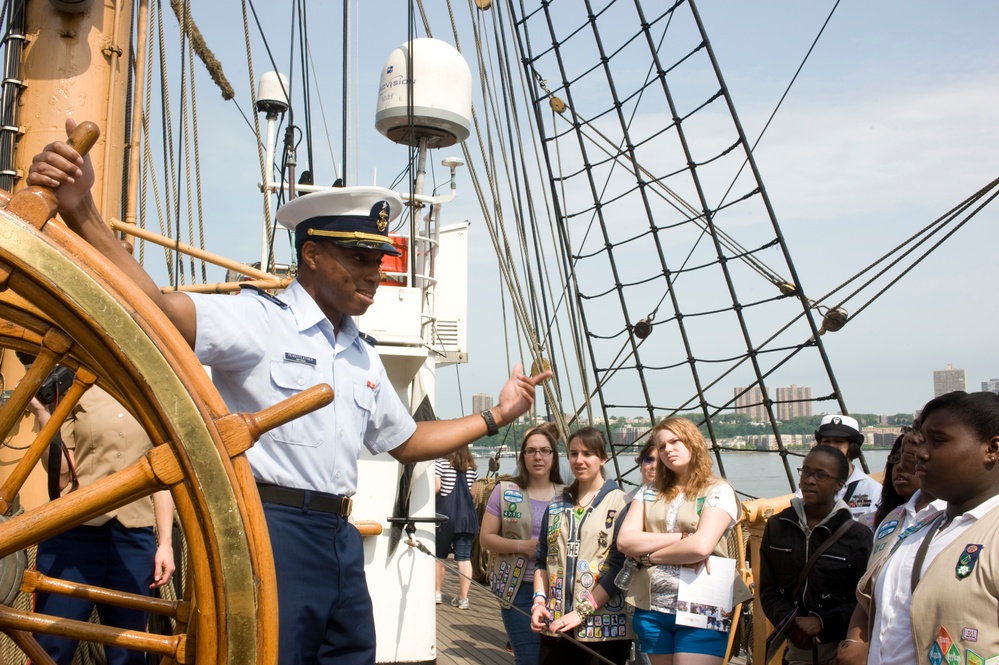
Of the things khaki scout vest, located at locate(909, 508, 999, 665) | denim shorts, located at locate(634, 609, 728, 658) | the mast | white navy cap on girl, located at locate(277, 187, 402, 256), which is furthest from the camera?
denim shorts, located at locate(634, 609, 728, 658)

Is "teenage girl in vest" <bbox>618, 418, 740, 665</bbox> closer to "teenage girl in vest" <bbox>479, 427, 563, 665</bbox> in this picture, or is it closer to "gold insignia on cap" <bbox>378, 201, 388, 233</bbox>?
"teenage girl in vest" <bbox>479, 427, 563, 665</bbox>

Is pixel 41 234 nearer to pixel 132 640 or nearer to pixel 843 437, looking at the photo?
pixel 132 640

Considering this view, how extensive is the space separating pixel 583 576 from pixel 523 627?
456 mm

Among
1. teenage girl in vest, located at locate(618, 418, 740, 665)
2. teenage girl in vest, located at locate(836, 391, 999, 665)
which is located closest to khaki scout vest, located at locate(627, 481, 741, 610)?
teenage girl in vest, located at locate(618, 418, 740, 665)

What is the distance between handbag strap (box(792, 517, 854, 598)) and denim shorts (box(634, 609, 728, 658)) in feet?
1.16

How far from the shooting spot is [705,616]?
3.40 m

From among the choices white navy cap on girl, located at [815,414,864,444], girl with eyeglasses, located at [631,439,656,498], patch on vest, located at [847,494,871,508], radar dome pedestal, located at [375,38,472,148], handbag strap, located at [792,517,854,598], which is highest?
radar dome pedestal, located at [375,38,472,148]

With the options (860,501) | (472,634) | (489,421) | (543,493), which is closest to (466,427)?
(489,421)

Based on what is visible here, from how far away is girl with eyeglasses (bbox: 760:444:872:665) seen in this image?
10.3 ft

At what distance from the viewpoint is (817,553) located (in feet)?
10.4

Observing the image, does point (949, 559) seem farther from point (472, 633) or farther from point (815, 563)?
point (472, 633)

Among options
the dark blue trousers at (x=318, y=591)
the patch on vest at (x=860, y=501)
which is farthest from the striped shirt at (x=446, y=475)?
the dark blue trousers at (x=318, y=591)

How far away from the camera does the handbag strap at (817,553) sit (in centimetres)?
317

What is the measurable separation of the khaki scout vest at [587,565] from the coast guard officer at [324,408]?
1.34 metres
